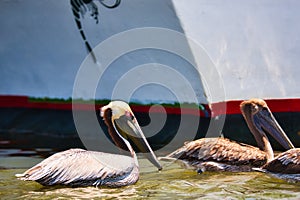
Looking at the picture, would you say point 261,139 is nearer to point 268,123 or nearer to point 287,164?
point 268,123

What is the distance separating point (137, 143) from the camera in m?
8.97

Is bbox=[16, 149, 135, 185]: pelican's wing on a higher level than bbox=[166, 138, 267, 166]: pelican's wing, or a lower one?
higher

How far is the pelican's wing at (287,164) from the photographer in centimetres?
816

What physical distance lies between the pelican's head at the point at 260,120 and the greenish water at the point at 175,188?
0.87m

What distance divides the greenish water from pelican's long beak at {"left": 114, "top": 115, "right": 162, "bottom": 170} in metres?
0.20

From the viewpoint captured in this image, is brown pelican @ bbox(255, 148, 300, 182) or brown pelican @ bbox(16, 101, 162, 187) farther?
brown pelican @ bbox(255, 148, 300, 182)

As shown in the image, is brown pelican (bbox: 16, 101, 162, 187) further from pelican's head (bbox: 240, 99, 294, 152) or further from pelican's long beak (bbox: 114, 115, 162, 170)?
pelican's head (bbox: 240, 99, 294, 152)

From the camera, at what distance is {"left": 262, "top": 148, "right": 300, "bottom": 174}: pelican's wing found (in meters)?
8.16

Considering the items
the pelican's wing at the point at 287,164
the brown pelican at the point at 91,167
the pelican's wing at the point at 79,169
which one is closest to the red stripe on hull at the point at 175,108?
the brown pelican at the point at 91,167

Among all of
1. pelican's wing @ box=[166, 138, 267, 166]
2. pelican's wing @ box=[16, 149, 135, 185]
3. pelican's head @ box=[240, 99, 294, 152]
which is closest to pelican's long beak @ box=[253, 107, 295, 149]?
pelican's head @ box=[240, 99, 294, 152]

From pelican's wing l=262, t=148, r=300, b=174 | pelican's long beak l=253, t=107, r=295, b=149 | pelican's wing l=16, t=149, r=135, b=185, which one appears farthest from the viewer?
pelican's long beak l=253, t=107, r=295, b=149

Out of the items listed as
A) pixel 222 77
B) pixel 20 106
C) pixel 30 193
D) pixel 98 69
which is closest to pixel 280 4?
pixel 222 77

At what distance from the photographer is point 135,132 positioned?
888 centimetres

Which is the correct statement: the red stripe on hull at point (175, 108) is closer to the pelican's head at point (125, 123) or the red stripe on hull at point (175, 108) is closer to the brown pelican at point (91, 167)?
the pelican's head at point (125, 123)
